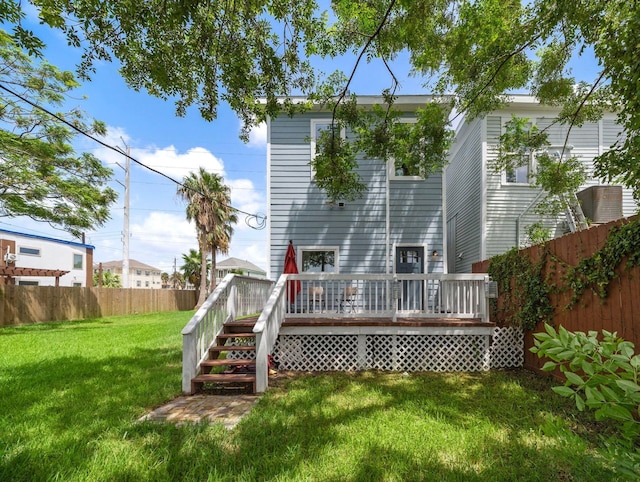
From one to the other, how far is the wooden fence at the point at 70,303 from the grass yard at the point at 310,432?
828 cm

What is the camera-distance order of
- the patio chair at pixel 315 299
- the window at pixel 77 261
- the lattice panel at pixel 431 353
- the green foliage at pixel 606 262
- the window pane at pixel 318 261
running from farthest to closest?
the window at pixel 77 261
the window pane at pixel 318 261
the patio chair at pixel 315 299
the lattice panel at pixel 431 353
the green foliage at pixel 606 262

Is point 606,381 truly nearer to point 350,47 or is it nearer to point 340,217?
point 350,47

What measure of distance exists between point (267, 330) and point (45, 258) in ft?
73.0

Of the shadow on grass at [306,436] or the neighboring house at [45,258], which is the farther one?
the neighboring house at [45,258]

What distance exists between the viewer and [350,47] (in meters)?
4.76

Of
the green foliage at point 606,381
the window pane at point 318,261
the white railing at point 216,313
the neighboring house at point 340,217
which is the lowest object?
the white railing at point 216,313

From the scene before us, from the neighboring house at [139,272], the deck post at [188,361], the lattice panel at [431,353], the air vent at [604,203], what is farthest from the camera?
the neighboring house at [139,272]

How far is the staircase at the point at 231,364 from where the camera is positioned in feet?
13.5

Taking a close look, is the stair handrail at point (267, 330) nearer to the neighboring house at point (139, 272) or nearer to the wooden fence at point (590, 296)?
the wooden fence at point (590, 296)

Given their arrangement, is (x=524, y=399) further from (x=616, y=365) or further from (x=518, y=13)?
(x=518, y=13)

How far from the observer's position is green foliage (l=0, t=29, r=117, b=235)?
848 cm

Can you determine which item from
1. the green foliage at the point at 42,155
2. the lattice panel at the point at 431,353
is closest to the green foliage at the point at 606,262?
the lattice panel at the point at 431,353

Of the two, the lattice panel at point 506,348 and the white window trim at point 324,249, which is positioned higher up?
the white window trim at point 324,249

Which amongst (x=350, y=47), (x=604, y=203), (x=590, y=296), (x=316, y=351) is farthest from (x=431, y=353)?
(x=604, y=203)
